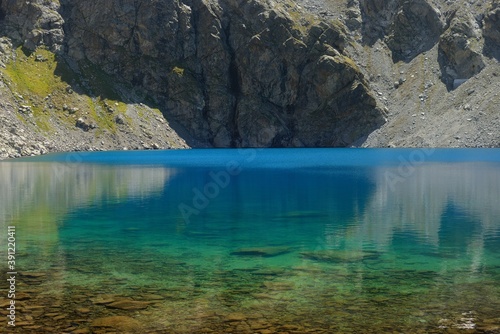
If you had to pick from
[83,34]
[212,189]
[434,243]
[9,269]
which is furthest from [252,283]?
[83,34]

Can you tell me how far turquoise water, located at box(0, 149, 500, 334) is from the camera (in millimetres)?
15062

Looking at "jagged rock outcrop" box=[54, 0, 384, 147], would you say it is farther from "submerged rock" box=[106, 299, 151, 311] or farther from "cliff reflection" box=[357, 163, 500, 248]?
"submerged rock" box=[106, 299, 151, 311]

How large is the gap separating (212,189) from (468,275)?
3145 cm

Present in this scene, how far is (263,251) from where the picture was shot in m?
24.2

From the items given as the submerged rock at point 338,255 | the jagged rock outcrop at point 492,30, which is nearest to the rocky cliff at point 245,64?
the jagged rock outcrop at point 492,30

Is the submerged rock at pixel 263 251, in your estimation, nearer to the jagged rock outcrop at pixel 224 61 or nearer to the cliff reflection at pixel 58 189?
the cliff reflection at pixel 58 189

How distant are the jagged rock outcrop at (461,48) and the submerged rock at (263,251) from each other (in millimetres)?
145714

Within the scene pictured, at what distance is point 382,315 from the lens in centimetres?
1525

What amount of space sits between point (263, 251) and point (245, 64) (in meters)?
156

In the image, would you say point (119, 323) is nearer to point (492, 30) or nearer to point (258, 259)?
point (258, 259)

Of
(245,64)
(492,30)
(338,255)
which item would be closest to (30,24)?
(245,64)

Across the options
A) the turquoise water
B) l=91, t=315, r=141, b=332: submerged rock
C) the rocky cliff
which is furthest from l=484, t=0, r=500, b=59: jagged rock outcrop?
l=91, t=315, r=141, b=332: submerged rock

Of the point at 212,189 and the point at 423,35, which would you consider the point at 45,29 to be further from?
the point at 212,189

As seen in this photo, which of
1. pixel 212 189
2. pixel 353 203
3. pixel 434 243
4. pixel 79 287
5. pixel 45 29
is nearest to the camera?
pixel 79 287
